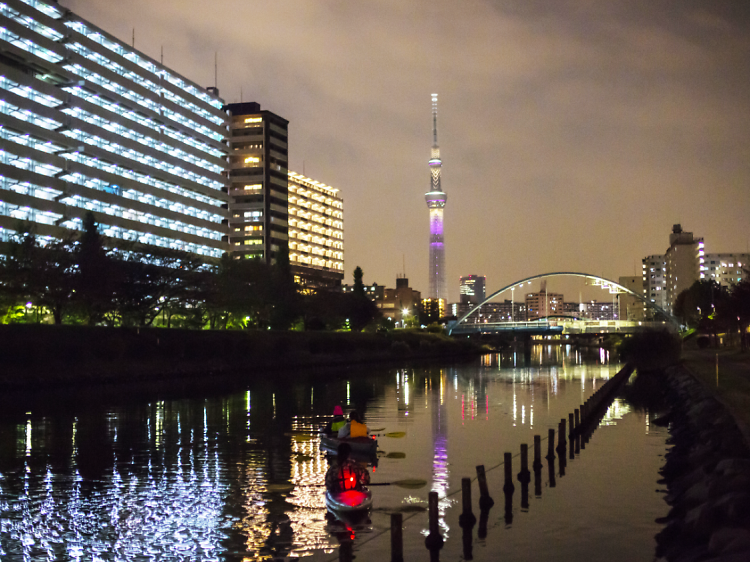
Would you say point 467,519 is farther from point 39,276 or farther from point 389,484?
point 39,276

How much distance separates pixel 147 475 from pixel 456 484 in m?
11.8

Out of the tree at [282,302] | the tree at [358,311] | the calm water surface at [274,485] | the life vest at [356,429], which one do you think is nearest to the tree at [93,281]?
the calm water surface at [274,485]

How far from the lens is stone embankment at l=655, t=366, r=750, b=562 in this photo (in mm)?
16547

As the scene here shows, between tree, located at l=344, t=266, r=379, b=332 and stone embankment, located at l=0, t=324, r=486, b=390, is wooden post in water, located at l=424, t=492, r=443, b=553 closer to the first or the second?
stone embankment, located at l=0, t=324, r=486, b=390

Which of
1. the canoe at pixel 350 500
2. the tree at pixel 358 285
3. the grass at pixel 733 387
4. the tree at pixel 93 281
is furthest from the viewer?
the tree at pixel 358 285

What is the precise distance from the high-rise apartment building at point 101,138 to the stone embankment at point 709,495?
97.7 meters

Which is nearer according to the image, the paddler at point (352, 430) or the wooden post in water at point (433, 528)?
the wooden post in water at point (433, 528)

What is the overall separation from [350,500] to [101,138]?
5292 inches

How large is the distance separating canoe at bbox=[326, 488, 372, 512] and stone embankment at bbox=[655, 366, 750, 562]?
844 centimetres

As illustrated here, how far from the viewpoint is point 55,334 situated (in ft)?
243

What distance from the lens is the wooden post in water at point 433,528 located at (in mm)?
19047

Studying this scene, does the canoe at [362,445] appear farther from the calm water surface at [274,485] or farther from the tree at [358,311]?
the tree at [358,311]

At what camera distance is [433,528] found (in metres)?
19.6

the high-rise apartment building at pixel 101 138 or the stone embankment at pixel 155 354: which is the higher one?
the high-rise apartment building at pixel 101 138
